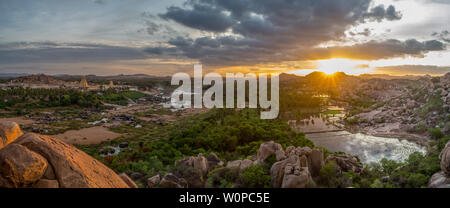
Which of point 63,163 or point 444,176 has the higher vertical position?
point 63,163

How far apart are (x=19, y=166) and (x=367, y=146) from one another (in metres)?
38.8

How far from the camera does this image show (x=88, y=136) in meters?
42.5

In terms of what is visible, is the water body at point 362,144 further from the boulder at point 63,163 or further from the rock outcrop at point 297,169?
the boulder at point 63,163

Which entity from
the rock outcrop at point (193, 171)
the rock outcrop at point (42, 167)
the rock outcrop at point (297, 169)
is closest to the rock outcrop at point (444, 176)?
the rock outcrop at point (297, 169)

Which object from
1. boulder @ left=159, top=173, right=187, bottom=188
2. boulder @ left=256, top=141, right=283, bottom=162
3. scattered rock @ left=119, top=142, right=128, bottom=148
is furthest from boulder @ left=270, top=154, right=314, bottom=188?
scattered rock @ left=119, top=142, right=128, bottom=148

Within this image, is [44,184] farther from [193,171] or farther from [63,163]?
[193,171]

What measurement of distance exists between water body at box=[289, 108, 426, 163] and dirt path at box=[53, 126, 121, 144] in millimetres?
37149

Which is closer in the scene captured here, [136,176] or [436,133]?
[136,176]

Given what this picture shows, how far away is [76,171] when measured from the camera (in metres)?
5.68

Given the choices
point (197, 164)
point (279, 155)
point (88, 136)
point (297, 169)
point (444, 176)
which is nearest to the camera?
point (297, 169)

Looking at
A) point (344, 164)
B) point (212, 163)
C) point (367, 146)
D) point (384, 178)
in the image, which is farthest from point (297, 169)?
point (367, 146)

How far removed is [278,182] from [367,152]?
2399cm
